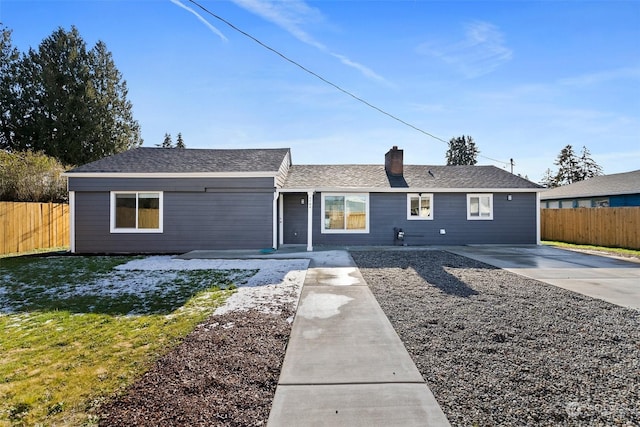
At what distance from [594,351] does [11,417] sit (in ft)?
17.2

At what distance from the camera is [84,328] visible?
13.9ft

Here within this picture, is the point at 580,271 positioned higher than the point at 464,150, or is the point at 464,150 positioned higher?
the point at 464,150

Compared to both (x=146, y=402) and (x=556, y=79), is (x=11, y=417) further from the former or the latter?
(x=556, y=79)

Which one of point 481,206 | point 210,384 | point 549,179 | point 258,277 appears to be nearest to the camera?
point 210,384

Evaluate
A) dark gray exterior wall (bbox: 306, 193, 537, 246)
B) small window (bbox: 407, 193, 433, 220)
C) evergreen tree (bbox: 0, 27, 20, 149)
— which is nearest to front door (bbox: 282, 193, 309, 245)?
dark gray exterior wall (bbox: 306, 193, 537, 246)

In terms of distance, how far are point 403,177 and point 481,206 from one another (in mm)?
3639

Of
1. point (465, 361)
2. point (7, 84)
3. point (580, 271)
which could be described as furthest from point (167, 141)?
point (465, 361)

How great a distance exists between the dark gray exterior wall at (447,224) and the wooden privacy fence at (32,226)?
988 cm

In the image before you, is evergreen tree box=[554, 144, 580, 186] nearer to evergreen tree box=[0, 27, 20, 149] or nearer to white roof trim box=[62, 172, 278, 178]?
white roof trim box=[62, 172, 278, 178]

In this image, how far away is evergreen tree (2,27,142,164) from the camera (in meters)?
26.1

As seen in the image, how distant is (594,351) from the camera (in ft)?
11.4

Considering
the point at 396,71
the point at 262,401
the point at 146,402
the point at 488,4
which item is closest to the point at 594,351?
the point at 262,401

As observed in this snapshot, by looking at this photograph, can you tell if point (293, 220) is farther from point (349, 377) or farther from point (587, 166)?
point (587, 166)

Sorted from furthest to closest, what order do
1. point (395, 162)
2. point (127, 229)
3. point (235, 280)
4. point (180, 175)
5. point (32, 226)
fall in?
1. point (395, 162)
2. point (32, 226)
3. point (127, 229)
4. point (180, 175)
5. point (235, 280)
